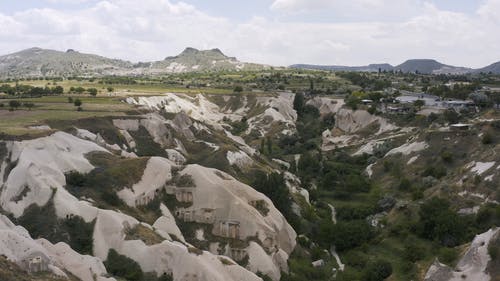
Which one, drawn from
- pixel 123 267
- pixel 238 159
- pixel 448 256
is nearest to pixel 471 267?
pixel 448 256

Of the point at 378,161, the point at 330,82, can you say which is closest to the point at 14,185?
the point at 378,161

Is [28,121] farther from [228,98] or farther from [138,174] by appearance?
[228,98]

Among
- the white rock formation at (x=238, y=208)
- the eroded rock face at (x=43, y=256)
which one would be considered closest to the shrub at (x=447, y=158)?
the white rock formation at (x=238, y=208)

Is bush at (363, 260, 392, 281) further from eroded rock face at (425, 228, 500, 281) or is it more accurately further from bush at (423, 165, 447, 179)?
bush at (423, 165, 447, 179)

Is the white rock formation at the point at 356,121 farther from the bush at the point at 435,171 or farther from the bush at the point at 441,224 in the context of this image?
the bush at the point at 441,224

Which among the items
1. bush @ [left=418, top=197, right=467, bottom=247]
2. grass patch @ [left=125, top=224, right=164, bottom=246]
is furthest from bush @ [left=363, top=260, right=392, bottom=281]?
grass patch @ [left=125, top=224, right=164, bottom=246]

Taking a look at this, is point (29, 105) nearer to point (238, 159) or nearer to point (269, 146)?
point (238, 159)
